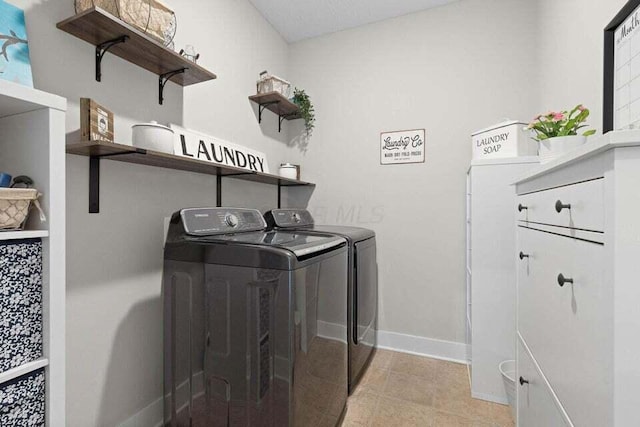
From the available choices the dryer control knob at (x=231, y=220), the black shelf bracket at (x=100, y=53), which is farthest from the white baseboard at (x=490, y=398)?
the black shelf bracket at (x=100, y=53)

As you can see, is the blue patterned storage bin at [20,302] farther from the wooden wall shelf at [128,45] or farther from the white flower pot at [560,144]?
the white flower pot at [560,144]

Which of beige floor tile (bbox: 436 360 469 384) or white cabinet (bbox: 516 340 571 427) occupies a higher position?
white cabinet (bbox: 516 340 571 427)

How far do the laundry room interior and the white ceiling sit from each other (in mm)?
22

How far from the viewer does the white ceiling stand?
7.97ft

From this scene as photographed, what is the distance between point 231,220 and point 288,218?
706 mm

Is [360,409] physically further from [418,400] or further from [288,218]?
[288,218]

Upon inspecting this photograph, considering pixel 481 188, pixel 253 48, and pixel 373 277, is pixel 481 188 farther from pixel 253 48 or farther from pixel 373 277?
pixel 253 48

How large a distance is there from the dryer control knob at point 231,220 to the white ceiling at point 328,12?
1781 millimetres

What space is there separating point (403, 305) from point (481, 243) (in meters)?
0.97

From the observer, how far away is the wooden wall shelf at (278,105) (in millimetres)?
2391

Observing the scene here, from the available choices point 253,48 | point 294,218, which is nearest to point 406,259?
point 294,218

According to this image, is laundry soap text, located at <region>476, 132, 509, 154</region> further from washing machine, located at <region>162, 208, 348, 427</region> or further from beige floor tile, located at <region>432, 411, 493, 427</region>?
beige floor tile, located at <region>432, 411, 493, 427</region>

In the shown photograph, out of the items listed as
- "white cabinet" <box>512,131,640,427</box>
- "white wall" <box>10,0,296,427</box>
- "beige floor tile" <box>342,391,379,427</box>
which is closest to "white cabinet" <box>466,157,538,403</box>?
"beige floor tile" <box>342,391,379,427</box>

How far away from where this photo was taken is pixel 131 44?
1367 millimetres
